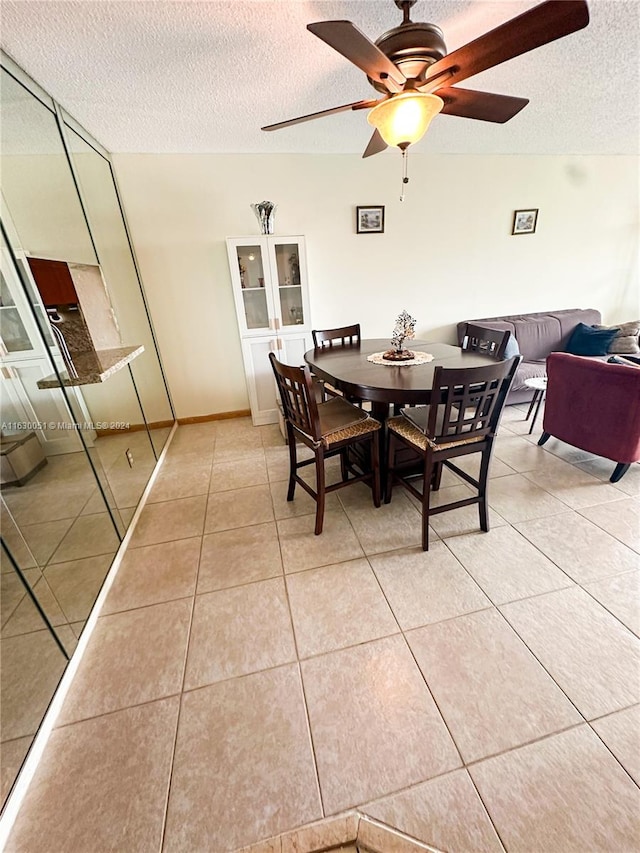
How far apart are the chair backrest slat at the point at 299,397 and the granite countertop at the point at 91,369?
2.93ft

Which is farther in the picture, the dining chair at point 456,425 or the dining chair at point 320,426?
the dining chair at point 320,426

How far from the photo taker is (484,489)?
6.16 ft

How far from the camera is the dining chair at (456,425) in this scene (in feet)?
5.03

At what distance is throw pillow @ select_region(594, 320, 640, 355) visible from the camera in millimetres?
3527

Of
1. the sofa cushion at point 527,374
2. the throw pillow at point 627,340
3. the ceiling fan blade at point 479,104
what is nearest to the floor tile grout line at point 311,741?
the ceiling fan blade at point 479,104

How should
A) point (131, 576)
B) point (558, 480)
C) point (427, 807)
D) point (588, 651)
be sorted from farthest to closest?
point (558, 480) → point (131, 576) → point (588, 651) → point (427, 807)

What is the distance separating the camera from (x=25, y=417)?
1.46 metres

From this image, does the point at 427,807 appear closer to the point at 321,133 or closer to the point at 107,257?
the point at 107,257

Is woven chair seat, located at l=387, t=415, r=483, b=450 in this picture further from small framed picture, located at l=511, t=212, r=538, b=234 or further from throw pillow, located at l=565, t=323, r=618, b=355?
small framed picture, located at l=511, t=212, r=538, b=234

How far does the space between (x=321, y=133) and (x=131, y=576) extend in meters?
3.41

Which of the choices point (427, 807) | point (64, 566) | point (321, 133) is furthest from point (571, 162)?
point (64, 566)

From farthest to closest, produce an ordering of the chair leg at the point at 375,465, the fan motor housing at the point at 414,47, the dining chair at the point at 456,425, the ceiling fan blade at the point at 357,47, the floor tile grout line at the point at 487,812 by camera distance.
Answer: the chair leg at the point at 375,465 < the dining chair at the point at 456,425 < the fan motor housing at the point at 414,47 < the ceiling fan blade at the point at 357,47 < the floor tile grout line at the point at 487,812

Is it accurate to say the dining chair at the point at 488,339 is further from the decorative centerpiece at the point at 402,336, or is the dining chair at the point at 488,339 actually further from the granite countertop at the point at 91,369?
the granite countertop at the point at 91,369

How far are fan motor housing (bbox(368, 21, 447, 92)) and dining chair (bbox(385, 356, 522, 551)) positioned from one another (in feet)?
4.09
